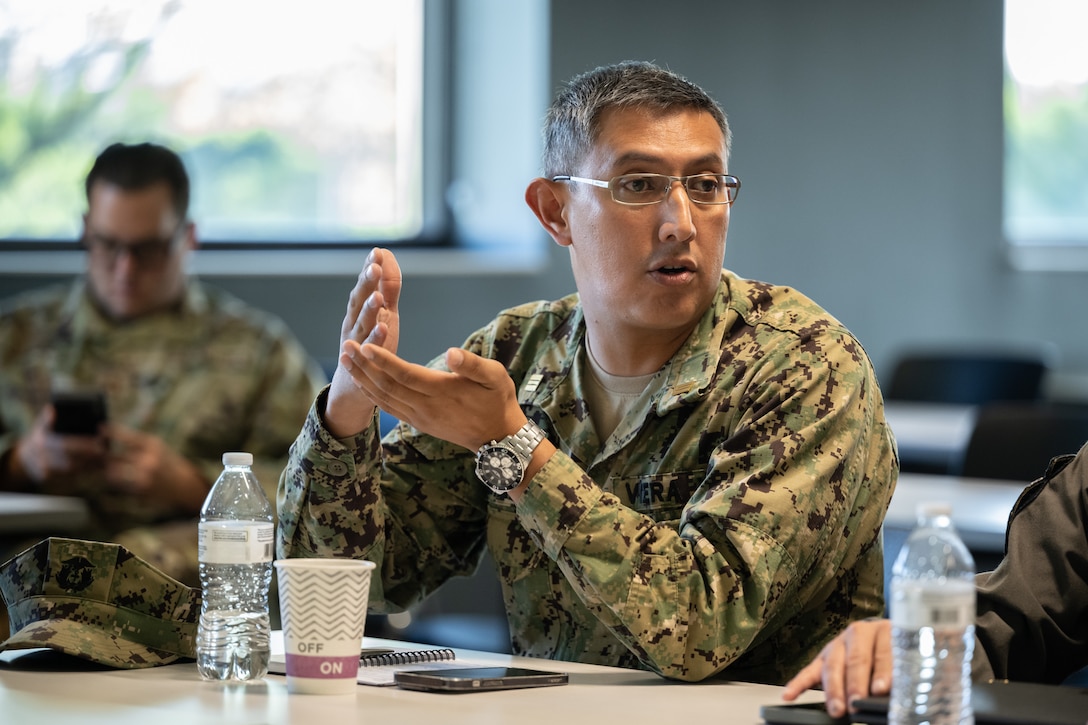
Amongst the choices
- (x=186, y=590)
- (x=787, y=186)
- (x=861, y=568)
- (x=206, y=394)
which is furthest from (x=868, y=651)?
(x=787, y=186)

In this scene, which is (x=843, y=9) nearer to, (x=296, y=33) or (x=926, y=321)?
(x=926, y=321)

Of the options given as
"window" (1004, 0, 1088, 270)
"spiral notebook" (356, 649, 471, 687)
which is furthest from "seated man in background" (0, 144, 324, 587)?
"window" (1004, 0, 1088, 270)

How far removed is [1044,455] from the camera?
3.22m

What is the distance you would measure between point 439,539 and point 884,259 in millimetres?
4509

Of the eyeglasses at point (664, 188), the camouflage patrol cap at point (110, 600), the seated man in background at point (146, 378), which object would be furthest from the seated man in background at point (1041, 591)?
the seated man in background at point (146, 378)

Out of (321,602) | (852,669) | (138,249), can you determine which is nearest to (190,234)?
(138,249)

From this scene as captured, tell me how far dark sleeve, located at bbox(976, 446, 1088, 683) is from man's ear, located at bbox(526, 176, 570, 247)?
0.82 metres

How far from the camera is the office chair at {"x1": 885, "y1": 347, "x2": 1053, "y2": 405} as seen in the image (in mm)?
5375

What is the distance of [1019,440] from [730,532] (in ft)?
5.86

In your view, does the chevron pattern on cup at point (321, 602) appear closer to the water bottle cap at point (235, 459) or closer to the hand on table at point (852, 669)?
the water bottle cap at point (235, 459)

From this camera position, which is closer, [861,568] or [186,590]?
[186,590]

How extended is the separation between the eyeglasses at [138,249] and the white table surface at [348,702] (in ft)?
5.95

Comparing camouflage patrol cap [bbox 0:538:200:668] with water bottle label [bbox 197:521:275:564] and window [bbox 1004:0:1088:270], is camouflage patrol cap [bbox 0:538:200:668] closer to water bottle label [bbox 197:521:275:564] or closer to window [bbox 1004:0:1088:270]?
water bottle label [bbox 197:521:275:564]

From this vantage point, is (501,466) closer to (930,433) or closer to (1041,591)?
(1041,591)
